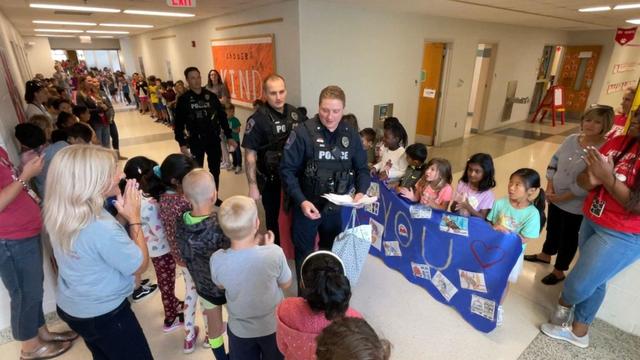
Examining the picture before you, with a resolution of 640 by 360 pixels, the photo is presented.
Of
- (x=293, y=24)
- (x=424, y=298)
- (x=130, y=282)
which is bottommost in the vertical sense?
(x=424, y=298)

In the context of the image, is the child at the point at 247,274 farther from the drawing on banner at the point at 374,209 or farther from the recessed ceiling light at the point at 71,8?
the recessed ceiling light at the point at 71,8

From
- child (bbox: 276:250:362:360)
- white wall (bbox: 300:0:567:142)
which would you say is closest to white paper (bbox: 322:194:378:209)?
child (bbox: 276:250:362:360)

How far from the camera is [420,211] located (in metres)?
2.62

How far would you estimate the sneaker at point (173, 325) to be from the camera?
239cm

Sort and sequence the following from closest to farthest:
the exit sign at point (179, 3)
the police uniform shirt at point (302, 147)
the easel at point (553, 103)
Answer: the police uniform shirt at point (302, 147), the exit sign at point (179, 3), the easel at point (553, 103)

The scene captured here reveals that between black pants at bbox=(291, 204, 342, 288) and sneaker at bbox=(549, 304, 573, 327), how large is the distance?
1744 mm

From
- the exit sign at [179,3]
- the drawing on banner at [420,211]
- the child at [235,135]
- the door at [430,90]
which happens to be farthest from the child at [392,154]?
the door at [430,90]

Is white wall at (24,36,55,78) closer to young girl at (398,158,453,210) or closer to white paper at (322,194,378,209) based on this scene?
white paper at (322,194,378,209)

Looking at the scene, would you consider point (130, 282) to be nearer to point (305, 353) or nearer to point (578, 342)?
point (305, 353)

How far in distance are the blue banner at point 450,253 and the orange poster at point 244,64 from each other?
3425mm

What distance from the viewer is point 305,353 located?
125cm

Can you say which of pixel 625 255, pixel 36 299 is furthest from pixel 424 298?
pixel 36 299

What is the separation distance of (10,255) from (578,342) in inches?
151

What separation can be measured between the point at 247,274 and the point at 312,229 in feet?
3.42
